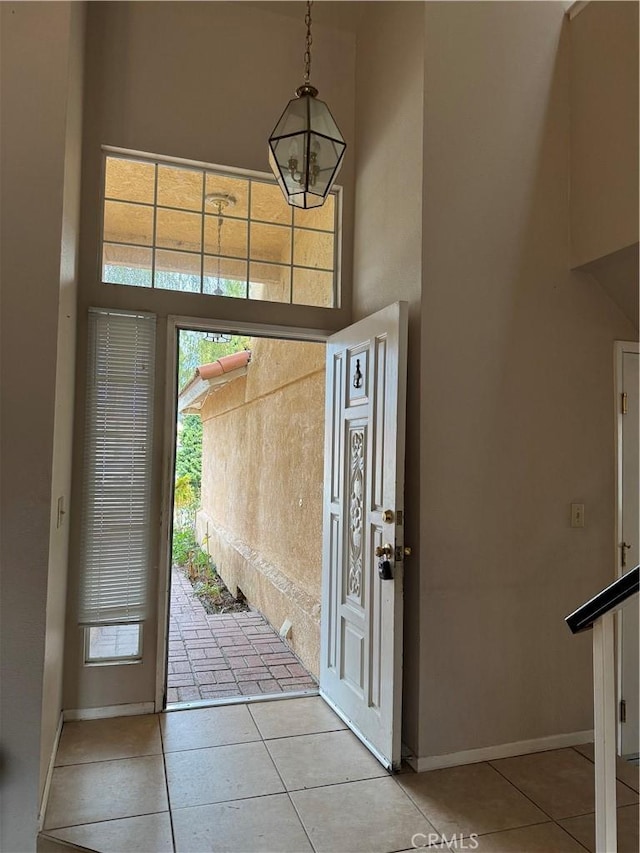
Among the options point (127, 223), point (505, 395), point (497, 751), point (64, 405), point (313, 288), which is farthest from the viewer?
point (313, 288)

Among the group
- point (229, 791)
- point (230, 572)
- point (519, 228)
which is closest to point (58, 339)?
point (229, 791)

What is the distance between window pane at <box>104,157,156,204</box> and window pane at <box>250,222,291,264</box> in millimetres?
617

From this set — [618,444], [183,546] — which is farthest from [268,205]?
[183,546]

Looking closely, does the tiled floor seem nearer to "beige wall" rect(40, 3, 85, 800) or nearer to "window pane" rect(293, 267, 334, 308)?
"beige wall" rect(40, 3, 85, 800)

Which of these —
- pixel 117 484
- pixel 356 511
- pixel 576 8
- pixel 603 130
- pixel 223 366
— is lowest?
pixel 356 511

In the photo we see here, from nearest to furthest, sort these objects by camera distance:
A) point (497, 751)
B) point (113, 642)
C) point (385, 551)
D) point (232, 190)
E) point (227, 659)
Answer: point (385, 551), point (497, 751), point (113, 642), point (232, 190), point (227, 659)

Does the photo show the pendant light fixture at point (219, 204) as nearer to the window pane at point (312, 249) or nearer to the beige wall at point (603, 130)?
the window pane at point (312, 249)

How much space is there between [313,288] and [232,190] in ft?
2.43

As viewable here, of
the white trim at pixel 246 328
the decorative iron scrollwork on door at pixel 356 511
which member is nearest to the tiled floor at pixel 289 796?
the decorative iron scrollwork on door at pixel 356 511

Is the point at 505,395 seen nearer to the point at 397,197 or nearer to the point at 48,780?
the point at 397,197

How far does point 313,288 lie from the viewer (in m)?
3.60

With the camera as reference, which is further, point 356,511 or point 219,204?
point 219,204

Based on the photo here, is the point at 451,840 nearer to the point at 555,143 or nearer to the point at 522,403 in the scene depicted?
the point at 522,403

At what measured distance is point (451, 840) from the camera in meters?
2.17
